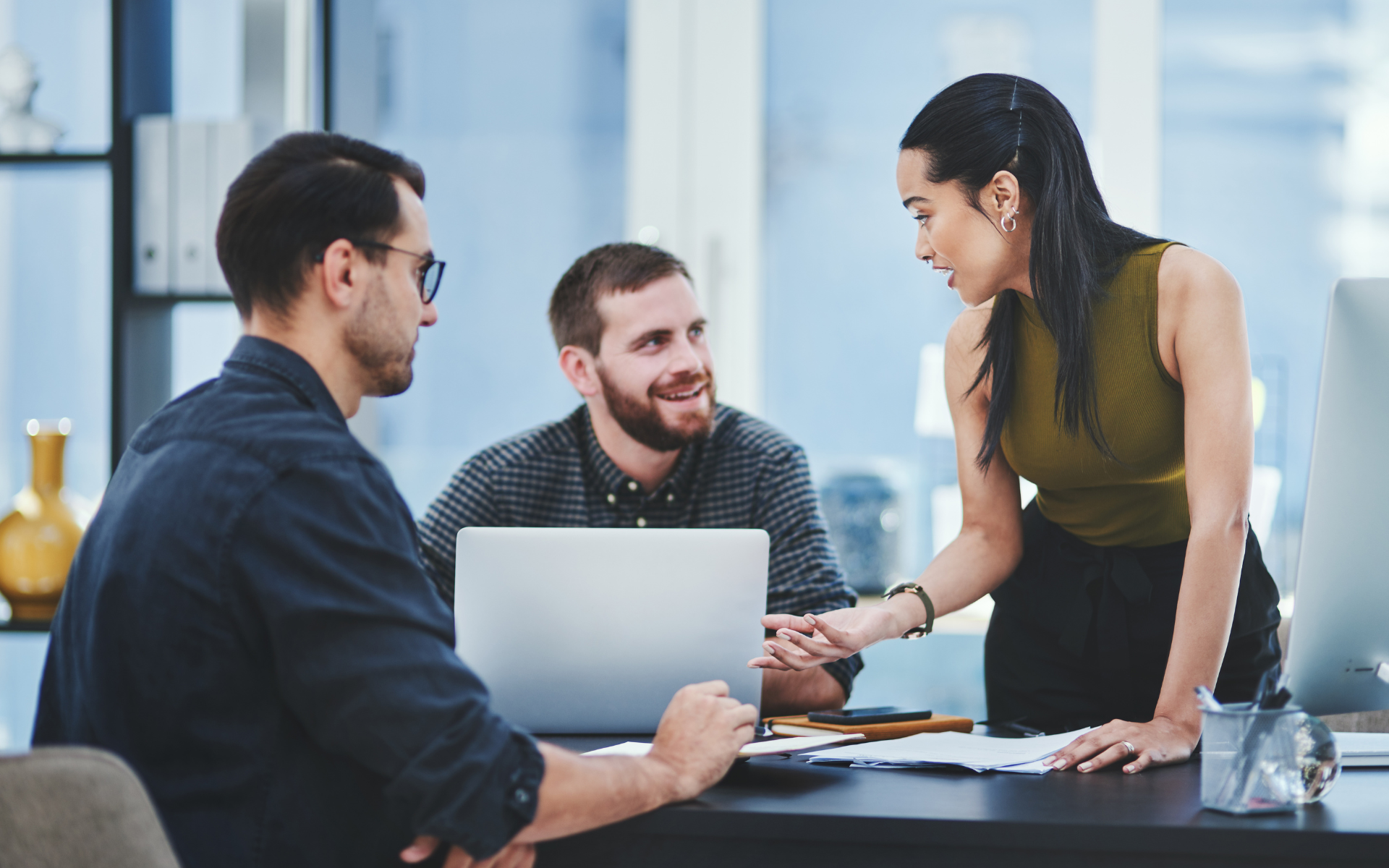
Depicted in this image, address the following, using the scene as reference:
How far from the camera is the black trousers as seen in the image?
1.60 meters

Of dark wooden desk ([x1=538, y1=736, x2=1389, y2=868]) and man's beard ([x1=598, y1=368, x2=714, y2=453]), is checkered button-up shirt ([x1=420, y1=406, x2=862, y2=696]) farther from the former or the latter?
dark wooden desk ([x1=538, y1=736, x2=1389, y2=868])

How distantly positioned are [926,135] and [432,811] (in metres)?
1.08

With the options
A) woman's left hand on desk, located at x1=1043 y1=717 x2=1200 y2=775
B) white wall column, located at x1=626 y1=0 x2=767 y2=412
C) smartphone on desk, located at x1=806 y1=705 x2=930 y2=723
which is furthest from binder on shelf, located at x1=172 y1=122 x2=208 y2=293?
woman's left hand on desk, located at x1=1043 y1=717 x2=1200 y2=775

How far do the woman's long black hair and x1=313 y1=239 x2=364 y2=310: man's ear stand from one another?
80cm

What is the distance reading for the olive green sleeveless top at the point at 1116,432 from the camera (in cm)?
152

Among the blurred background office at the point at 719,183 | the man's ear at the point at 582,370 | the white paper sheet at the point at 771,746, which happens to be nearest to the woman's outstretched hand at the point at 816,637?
the white paper sheet at the point at 771,746

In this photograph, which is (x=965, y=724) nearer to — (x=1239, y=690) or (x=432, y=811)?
(x=1239, y=690)

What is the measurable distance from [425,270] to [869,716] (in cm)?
72

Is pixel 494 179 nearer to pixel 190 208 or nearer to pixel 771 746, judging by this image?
→ pixel 190 208

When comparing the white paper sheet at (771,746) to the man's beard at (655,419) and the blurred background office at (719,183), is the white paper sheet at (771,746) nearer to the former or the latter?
the man's beard at (655,419)

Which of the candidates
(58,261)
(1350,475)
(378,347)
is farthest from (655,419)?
(58,261)

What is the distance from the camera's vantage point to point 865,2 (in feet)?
10.5

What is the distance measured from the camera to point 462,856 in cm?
104

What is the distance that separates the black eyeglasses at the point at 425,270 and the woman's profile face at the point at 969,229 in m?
0.64
